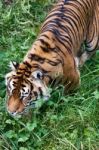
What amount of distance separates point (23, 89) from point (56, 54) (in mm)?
510

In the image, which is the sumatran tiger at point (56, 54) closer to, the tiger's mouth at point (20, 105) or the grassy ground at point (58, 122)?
the tiger's mouth at point (20, 105)

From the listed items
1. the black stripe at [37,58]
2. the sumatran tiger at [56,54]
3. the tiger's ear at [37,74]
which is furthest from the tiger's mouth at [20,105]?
Result: the black stripe at [37,58]

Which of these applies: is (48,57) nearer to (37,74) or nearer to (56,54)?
(56,54)

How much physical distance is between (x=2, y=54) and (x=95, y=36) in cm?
104

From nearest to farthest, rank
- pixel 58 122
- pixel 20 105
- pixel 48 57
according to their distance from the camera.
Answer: pixel 20 105 < pixel 58 122 < pixel 48 57

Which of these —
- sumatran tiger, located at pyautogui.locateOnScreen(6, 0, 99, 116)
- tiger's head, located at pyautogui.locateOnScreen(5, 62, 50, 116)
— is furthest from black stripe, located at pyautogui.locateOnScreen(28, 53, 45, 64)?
tiger's head, located at pyautogui.locateOnScreen(5, 62, 50, 116)

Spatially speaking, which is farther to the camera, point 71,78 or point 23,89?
point 71,78

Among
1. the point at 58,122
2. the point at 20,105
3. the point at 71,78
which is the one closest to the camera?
the point at 20,105

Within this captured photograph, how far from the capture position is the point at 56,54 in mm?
5398

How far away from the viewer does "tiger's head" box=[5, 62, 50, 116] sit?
5.08 m

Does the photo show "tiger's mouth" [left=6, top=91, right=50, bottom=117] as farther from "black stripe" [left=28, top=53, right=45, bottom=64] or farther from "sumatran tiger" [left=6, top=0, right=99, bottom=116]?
"black stripe" [left=28, top=53, right=45, bottom=64]

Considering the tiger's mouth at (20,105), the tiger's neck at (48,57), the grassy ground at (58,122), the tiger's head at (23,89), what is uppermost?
the tiger's neck at (48,57)

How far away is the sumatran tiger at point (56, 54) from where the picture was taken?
16.9 ft

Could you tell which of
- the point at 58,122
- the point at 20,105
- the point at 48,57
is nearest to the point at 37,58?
the point at 48,57
